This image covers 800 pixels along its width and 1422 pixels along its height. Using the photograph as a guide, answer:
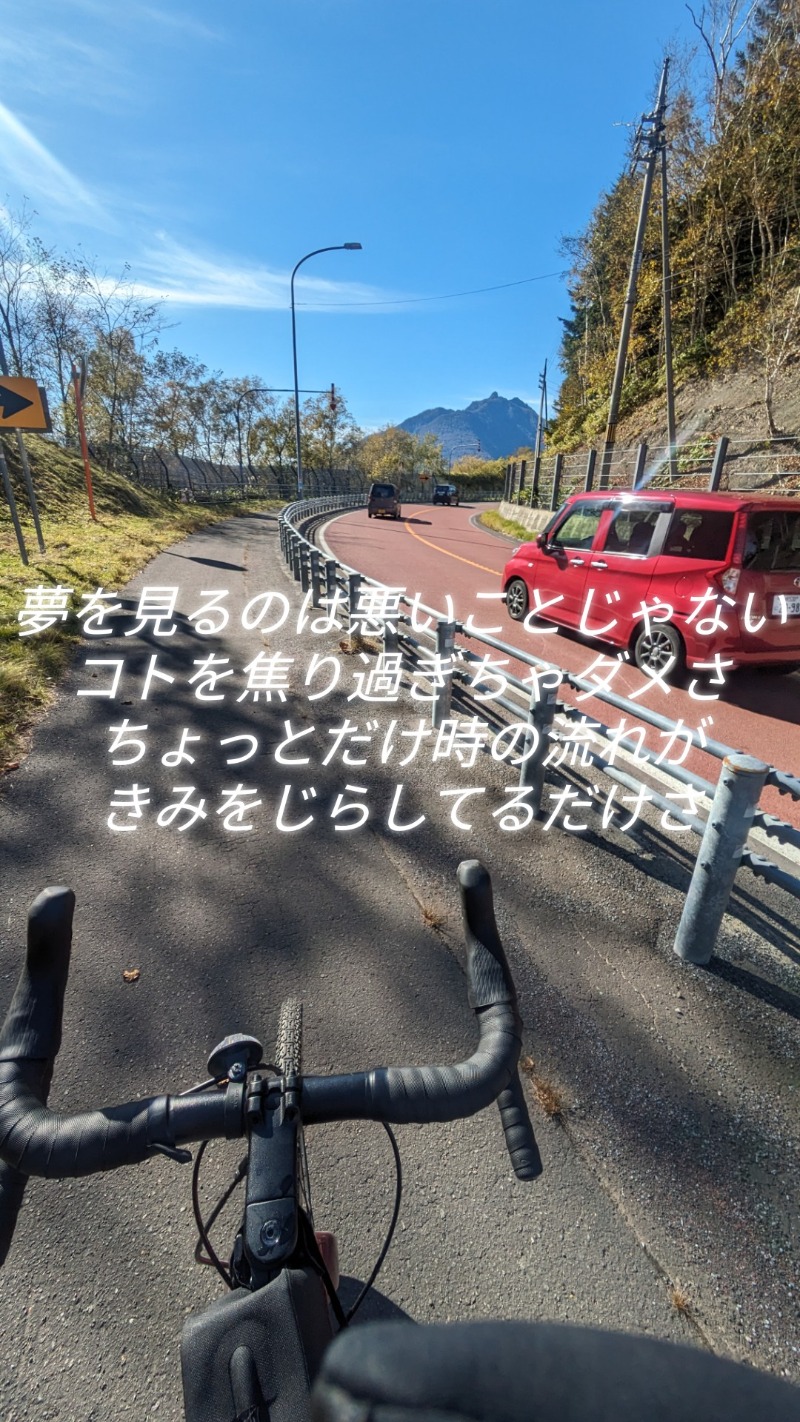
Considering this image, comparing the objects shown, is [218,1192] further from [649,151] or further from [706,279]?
[706,279]

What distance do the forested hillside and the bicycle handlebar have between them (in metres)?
20.8

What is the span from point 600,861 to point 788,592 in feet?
12.8

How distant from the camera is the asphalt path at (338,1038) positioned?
1.79 meters

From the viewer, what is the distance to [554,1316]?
180 cm

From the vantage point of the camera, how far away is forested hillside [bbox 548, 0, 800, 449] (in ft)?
63.0

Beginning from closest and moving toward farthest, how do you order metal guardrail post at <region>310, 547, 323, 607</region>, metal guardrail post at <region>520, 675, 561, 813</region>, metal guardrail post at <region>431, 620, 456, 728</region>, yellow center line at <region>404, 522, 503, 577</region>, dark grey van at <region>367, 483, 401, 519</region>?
metal guardrail post at <region>520, 675, 561, 813</region>
metal guardrail post at <region>431, 620, 456, 728</region>
metal guardrail post at <region>310, 547, 323, 607</region>
yellow center line at <region>404, 522, 503, 577</region>
dark grey van at <region>367, 483, 401, 519</region>

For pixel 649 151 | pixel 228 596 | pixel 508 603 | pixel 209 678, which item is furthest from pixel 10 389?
pixel 649 151

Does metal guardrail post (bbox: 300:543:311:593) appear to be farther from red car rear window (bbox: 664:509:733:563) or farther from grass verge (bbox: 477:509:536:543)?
grass verge (bbox: 477:509:536:543)

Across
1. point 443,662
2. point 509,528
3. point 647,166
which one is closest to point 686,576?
point 443,662

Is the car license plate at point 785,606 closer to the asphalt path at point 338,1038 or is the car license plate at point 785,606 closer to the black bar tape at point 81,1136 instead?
the asphalt path at point 338,1038

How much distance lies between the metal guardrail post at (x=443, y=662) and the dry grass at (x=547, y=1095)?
3329 mm

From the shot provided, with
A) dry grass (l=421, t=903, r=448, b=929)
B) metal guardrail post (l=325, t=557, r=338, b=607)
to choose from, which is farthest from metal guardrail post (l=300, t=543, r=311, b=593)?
dry grass (l=421, t=903, r=448, b=929)

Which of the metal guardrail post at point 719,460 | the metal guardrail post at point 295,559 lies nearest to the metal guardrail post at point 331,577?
the metal guardrail post at point 295,559

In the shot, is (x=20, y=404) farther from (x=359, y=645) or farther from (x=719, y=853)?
(x=719, y=853)
